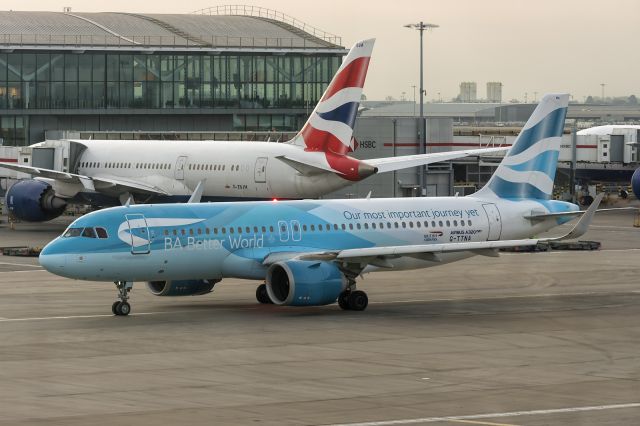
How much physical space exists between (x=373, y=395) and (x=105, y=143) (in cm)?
5757

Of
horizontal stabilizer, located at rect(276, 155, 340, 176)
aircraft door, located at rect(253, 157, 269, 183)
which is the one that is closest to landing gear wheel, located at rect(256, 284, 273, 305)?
horizontal stabilizer, located at rect(276, 155, 340, 176)

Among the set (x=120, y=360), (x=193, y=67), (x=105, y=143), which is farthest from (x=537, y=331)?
(x=193, y=67)

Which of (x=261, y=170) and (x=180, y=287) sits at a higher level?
(x=261, y=170)

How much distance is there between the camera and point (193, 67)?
13075 cm

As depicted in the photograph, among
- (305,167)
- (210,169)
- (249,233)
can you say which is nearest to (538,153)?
(249,233)

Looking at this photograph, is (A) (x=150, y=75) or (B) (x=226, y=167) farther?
(A) (x=150, y=75)

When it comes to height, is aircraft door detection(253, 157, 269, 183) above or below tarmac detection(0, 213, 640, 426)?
above

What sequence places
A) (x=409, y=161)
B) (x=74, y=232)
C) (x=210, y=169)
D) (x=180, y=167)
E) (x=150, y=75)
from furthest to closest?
(x=150, y=75), (x=180, y=167), (x=409, y=161), (x=210, y=169), (x=74, y=232)

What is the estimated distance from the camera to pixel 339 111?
77938 mm

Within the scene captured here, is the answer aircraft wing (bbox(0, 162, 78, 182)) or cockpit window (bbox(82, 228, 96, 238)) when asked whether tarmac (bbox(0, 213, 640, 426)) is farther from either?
aircraft wing (bbox(0, 162, 78, 182))

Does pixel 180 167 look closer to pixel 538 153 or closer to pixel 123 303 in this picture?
pixel 538 153

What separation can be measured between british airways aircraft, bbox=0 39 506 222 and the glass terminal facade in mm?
39327

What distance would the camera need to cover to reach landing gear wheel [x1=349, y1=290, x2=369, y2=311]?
48.7 meters

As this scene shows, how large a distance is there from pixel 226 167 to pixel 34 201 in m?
13.0
